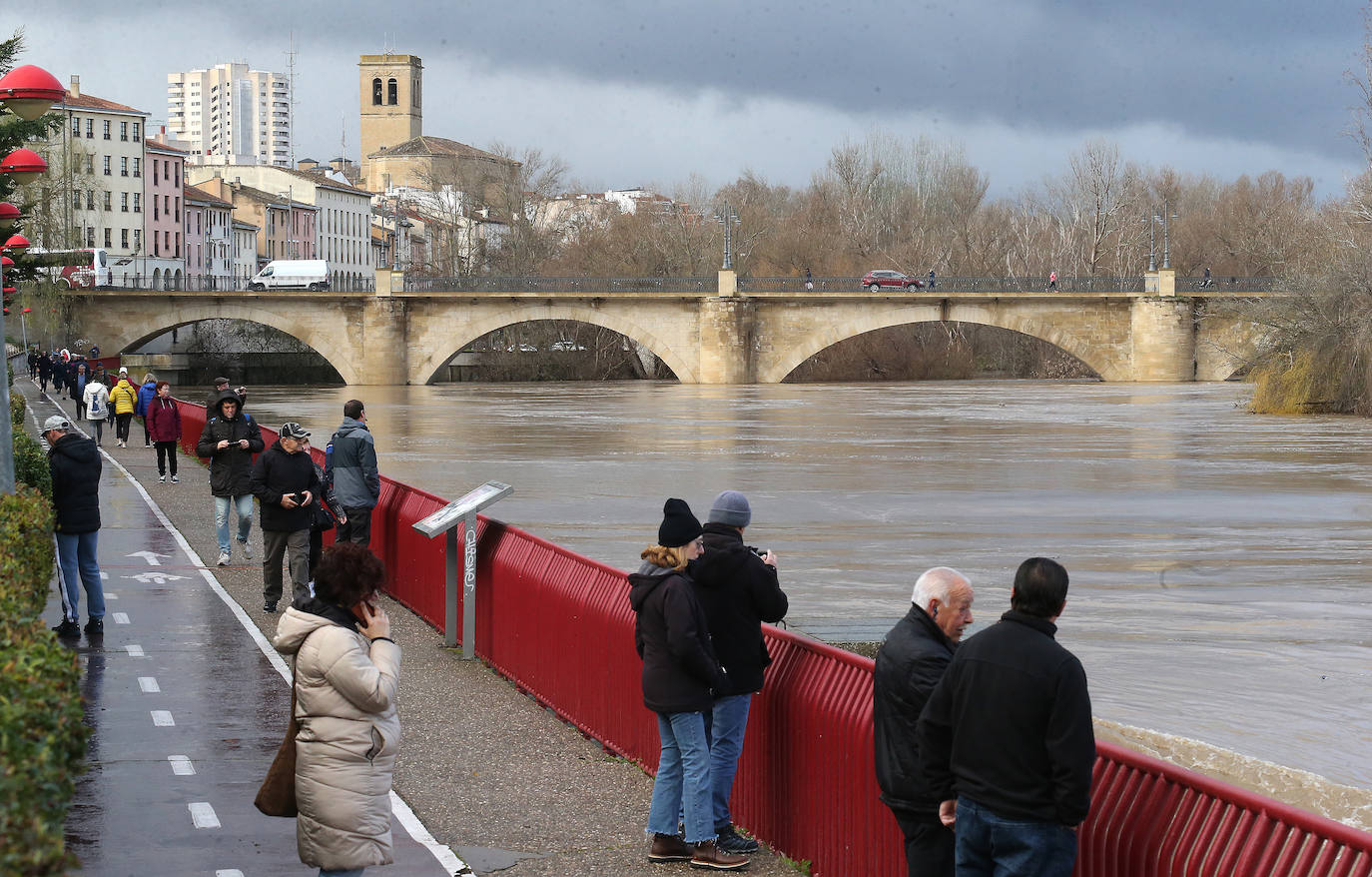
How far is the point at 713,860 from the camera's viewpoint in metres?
7.23

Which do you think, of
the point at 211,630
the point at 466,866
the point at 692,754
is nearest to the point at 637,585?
the point at 692,754

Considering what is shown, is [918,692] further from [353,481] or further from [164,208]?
[164,208]

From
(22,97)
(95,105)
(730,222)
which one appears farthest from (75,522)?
(95,105)

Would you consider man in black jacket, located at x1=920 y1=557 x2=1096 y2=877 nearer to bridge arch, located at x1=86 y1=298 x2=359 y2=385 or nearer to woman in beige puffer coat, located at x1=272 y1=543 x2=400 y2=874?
woman in beige puffer coat, located at x1=272 y1=543 x2=400 y2=874

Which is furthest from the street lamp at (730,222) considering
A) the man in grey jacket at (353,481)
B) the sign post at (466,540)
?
the sign post at (466,540)

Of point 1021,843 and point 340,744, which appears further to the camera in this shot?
point 340,744

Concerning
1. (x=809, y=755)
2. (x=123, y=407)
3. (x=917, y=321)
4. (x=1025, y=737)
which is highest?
(x=917, y=321)

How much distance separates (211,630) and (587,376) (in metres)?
79.5

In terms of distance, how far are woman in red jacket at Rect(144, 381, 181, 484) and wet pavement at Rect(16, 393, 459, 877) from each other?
32.9 feet

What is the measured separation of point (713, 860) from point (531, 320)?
74459 mm

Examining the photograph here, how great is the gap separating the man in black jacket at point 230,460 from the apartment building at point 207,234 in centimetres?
11134

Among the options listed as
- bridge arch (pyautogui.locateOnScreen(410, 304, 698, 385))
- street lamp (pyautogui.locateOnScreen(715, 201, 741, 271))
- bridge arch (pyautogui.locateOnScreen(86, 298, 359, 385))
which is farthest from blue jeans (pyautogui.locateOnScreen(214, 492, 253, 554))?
street lamp (pyautogui.locateOnScreen(715, 201, 741, 271))

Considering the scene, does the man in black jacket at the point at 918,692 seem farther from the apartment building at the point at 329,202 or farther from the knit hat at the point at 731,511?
the apartment building at the point at 329,202

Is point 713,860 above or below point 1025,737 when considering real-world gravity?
below
